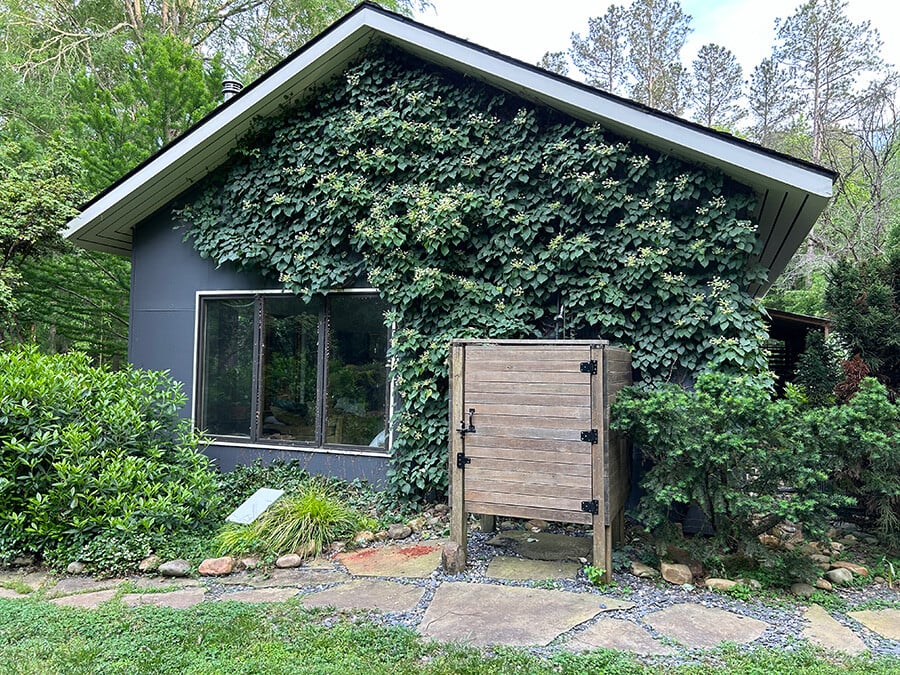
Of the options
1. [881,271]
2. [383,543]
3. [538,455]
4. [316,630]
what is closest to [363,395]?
[383,543]

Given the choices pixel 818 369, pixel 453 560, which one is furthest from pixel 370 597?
pixel 818 369

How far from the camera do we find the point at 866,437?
10.3ft

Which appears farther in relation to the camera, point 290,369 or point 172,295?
point 172,295

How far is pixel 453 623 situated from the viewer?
2887mm

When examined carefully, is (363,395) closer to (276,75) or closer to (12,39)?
(276,75)

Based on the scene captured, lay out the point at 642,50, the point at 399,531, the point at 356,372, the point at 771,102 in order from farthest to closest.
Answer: the point at 642,50 → the point at 771,102 → the point at 356,372 → the point at 399,531

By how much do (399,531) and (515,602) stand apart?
1.56 metres

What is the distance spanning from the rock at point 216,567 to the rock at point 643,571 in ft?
8.78

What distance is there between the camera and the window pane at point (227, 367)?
19.4ft

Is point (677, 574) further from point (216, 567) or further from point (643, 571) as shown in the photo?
point (216, 567)

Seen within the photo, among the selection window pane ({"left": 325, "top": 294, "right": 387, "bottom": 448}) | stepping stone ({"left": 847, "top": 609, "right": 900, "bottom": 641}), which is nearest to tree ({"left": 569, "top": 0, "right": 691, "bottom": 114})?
window pane ({"left": 325, "top": 294, "right": 387, "bottom": 448})

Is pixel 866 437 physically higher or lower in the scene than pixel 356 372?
lower

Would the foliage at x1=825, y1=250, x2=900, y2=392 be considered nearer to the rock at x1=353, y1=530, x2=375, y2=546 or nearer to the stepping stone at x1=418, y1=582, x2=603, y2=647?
the stepping stone at x1=418, y1=582, x2=603, y2=647

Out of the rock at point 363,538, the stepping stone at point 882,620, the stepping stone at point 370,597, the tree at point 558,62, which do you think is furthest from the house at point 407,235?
the tree at point 558,62
